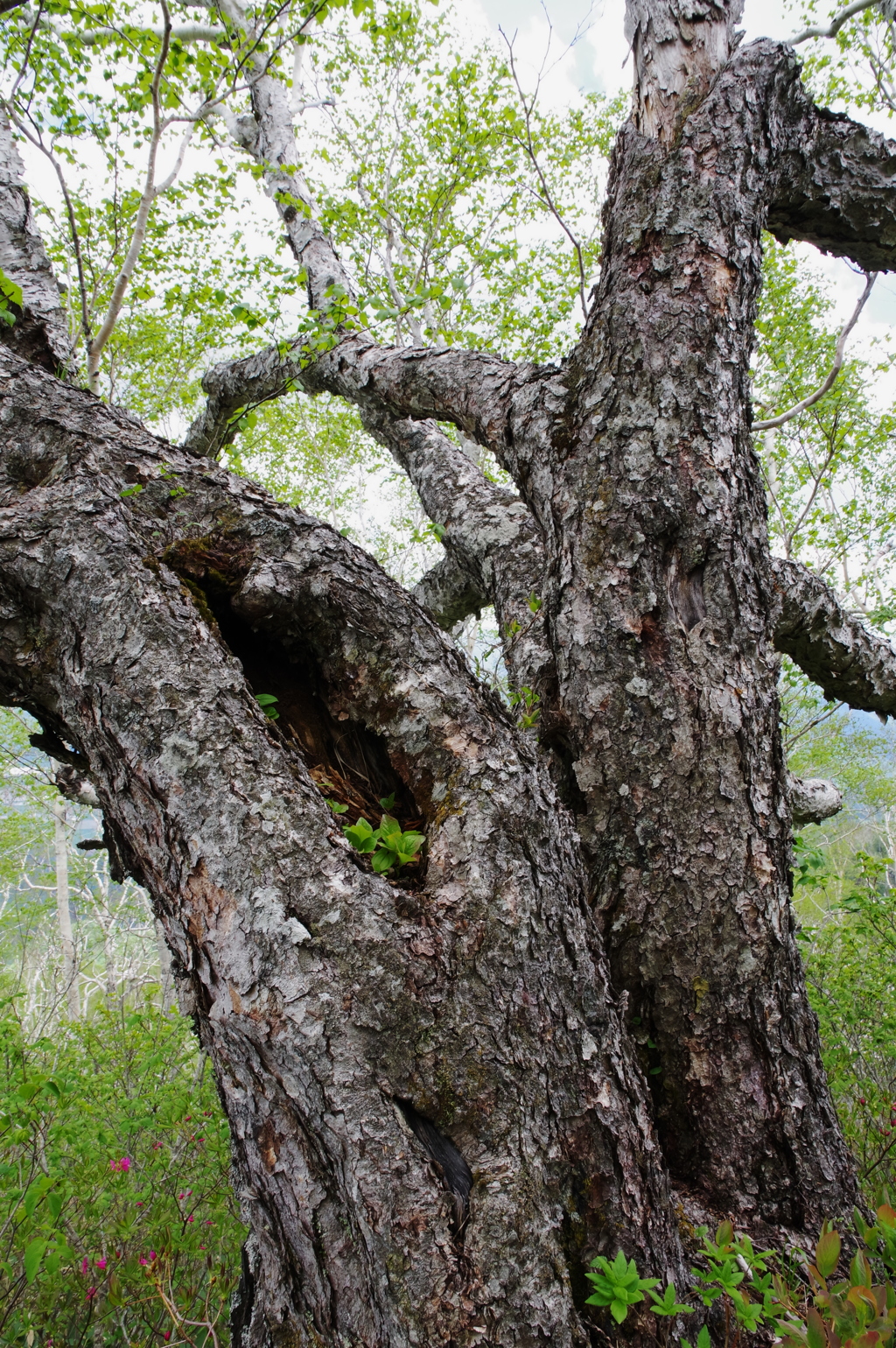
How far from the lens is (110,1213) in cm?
360

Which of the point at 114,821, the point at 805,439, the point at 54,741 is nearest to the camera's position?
the point at 114,821

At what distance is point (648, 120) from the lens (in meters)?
2.49

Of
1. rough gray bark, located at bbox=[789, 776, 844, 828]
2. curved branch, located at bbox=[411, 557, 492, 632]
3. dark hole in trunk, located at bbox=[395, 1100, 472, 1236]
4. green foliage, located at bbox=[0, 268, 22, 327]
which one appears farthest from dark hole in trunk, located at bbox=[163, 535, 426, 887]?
rough gray bark, located at bbox=[789, 776, 844, 828]

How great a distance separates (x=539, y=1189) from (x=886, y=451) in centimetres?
1708

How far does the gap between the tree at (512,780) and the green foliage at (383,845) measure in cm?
5

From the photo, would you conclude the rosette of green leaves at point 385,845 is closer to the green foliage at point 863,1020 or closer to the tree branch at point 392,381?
the tree branch at point 392,381

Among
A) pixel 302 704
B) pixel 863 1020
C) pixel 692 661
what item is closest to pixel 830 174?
pixel 692 661

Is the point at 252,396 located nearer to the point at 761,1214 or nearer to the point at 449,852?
the point at 449,852

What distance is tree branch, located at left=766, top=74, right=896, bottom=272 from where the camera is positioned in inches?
97.6

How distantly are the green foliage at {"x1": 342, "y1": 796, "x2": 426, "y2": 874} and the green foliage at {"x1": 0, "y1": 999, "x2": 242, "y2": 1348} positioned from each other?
3.26ft

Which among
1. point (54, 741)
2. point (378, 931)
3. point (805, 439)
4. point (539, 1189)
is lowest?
point (539, 1189)

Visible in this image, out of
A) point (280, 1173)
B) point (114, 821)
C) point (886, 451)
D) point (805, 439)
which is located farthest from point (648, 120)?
point (886, 451)

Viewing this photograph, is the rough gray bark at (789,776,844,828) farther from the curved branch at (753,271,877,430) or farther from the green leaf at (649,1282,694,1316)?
the green leaf at (649,1282,694,1316)

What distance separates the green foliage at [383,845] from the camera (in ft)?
5.21
